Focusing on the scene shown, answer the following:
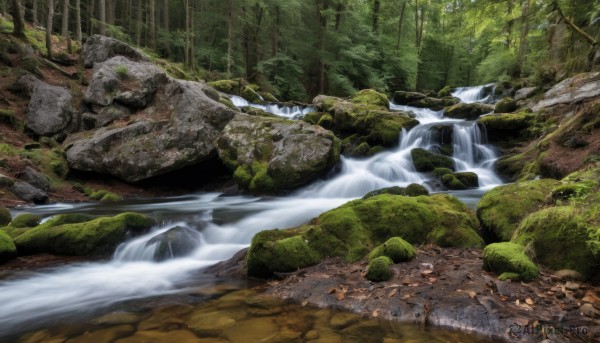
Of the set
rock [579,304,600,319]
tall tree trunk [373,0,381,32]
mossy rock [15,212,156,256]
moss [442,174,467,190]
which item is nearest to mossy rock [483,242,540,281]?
rock [579,304,600,319]

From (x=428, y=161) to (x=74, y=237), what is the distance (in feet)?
35.4

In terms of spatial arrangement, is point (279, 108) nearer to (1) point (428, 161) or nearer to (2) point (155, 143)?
(2) point (155, 143)

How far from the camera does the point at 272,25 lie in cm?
2794

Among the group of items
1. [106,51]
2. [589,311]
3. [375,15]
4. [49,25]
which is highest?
[375,15]

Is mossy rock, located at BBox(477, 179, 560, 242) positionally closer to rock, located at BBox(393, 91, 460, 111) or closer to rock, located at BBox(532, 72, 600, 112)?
rock, located at BBox(532, 72, 600, 112)

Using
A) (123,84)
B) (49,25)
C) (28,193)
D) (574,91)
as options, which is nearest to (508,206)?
(574,91)

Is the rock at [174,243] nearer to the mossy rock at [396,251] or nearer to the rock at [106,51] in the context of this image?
the mossy rock at [396,251]

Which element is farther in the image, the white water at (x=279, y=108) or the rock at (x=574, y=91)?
the white water at (x=279, y=108)

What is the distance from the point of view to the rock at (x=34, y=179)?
11.0 m

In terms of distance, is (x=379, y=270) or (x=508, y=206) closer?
(x=379, y=270)

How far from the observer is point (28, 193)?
33.8 feet

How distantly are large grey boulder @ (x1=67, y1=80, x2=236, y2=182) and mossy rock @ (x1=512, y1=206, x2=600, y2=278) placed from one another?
10.2m

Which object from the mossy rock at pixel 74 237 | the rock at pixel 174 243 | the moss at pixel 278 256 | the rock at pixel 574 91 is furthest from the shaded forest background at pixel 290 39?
the moss at pixel 278 256

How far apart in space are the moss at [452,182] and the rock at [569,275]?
7483mm
